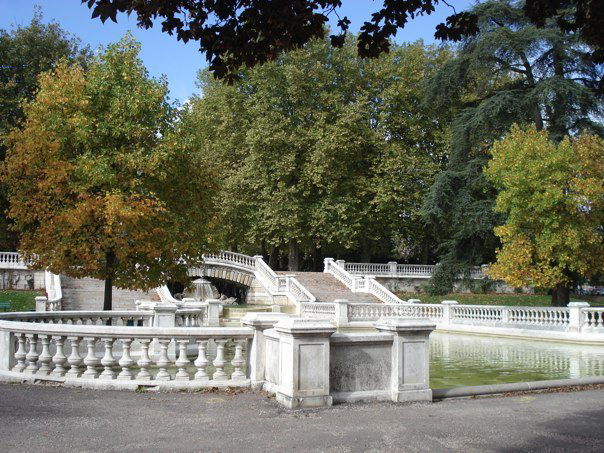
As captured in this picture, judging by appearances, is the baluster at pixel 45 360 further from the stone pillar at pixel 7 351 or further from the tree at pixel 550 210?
the tree at pixel 550 210

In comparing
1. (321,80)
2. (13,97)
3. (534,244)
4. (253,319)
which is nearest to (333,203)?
(321,80)

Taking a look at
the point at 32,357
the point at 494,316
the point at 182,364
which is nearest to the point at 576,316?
the point at 494,316

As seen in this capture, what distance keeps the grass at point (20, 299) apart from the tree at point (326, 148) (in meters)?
12.7

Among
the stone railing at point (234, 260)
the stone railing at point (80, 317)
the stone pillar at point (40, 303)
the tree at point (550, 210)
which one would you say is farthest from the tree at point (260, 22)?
the stone railing at point (234, 260)

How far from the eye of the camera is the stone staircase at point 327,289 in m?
35.3

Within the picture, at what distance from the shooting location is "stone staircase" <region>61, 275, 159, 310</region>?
98.7ft

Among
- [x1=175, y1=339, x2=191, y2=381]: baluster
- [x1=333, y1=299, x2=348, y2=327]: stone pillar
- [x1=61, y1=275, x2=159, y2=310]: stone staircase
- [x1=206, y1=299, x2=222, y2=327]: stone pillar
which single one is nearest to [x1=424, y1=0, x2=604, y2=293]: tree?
[x1=333, y1=299, x2=348, y2=327]: stone pillar

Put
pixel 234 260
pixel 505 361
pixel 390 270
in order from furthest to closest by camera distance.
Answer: pixel 390 270 < pixel 234 260 < pixel 505 361

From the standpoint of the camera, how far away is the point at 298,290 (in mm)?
35281

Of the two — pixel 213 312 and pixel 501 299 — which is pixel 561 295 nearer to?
pixel 501 299

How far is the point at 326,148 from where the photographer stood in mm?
38156

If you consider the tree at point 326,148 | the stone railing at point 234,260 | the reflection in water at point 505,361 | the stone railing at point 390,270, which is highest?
the tree at point 326,148

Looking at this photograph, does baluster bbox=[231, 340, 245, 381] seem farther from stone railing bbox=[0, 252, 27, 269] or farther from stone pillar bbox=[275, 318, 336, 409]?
stone railing bbox=[0, 252, 27, 269]

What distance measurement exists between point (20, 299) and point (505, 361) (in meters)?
22.8
